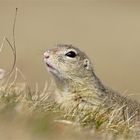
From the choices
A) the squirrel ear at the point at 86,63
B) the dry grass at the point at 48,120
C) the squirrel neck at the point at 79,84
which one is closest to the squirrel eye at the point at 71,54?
the squirrel ear at the point at 86,63

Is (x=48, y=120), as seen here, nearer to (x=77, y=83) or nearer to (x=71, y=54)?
(x=77, y=83)

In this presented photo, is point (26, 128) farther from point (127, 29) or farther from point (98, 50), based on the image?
point (127, 29)

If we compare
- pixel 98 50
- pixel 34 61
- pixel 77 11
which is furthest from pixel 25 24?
pixel 34 61

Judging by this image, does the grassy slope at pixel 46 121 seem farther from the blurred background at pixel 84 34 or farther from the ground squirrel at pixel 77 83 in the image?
the blurred background at pixel 84 34

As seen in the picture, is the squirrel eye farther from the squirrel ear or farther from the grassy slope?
the grassy slope

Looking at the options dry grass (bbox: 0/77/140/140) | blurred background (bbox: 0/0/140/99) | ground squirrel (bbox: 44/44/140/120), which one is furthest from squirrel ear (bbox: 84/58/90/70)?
blurred background (bbox: 0/0/140/99)
